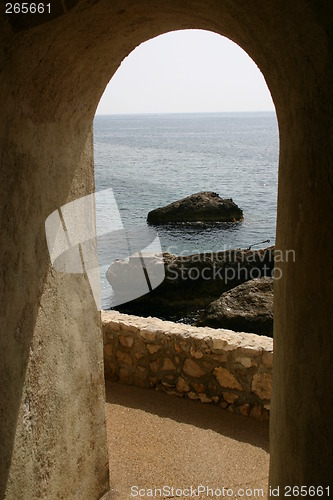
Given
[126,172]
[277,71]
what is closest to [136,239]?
[277,71]

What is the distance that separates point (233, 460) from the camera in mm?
4527

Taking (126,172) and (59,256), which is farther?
(126,172)

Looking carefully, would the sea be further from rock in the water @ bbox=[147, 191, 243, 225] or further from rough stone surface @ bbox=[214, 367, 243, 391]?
rough stone surface @ bbox=[214, 367, 243, 391]

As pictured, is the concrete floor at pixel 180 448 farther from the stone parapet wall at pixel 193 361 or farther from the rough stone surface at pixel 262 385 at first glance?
the rough stone surface at pixel 262 385

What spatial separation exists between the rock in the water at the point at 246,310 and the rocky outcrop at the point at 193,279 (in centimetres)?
353

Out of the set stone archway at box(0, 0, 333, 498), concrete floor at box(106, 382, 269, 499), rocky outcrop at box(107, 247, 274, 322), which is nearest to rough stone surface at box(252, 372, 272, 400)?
concrete floor at box(106, 382, 269, 499)

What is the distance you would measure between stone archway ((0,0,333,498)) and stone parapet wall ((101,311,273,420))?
1.58m

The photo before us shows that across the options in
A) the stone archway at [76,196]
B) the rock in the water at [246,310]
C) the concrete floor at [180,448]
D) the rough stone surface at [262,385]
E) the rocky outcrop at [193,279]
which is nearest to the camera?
the stone archway at [76,196]

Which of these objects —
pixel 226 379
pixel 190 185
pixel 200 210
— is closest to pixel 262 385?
pixel 226 379

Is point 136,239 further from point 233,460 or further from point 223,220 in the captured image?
point 233,460

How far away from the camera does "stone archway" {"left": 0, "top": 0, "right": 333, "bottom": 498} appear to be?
177 centimetres

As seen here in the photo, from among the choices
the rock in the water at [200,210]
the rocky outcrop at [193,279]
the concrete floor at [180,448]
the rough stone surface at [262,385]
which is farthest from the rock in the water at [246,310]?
the rock in the water at [200,210]

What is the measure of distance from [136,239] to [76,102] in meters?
23.5

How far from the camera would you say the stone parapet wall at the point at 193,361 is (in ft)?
16.6
